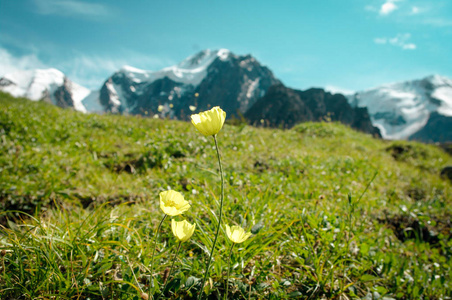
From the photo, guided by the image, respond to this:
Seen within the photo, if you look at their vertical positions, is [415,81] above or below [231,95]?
above

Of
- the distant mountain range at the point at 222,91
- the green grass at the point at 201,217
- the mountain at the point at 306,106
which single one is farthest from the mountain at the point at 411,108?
the green grass at the point at 201,217

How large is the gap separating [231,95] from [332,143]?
13418 centimetres

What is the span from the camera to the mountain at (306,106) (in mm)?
77125

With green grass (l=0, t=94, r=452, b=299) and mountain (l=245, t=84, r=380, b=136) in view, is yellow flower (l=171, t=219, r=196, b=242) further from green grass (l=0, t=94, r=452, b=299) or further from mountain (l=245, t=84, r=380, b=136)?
mountain (l=245, t=84, r=380, b=136)

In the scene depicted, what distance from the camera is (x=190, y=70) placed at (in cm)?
17112

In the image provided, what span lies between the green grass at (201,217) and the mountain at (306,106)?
6787 centimetres

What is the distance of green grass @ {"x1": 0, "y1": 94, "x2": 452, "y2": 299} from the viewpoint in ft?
4.74

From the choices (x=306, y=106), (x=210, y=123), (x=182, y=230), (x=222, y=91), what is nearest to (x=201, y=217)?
(x=182, y=230)

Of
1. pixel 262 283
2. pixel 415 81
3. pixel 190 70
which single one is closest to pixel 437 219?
pixel 262 283

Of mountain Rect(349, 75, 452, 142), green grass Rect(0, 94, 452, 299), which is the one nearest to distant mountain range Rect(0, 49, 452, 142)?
mountain Rect(349, 75, 452, 142)

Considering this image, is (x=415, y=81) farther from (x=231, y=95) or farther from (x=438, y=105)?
(x=231, y=95)

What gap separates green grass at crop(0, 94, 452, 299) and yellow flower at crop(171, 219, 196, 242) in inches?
17.2

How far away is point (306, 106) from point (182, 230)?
93197 mm

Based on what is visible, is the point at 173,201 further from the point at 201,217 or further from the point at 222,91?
the point at 222,91
